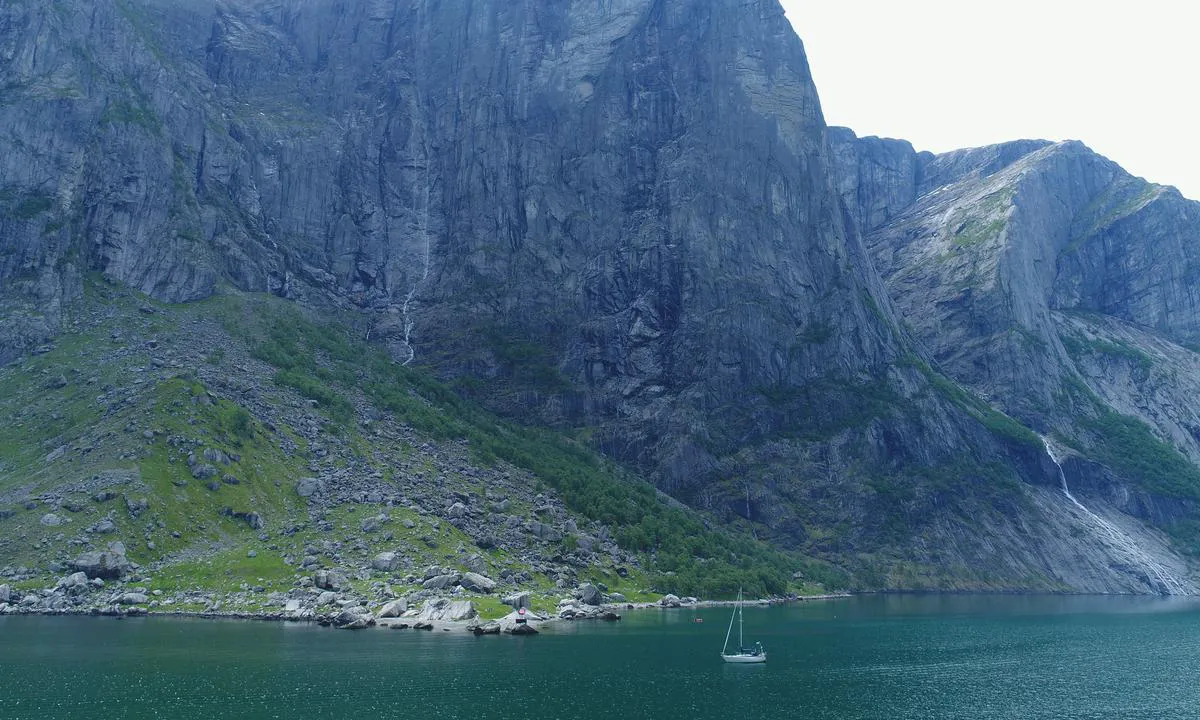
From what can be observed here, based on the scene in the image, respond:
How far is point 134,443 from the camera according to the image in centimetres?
13688

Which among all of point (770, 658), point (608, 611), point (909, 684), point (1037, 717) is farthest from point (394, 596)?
point (1037, 717)

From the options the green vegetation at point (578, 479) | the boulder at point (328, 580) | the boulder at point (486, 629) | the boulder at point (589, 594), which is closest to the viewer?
the boulder at point (486, 629)

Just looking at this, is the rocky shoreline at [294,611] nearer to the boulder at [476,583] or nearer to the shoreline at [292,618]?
the shoreline at [292,618]

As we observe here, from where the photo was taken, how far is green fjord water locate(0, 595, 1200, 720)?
66.4 m

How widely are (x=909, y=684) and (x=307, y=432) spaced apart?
372 ft

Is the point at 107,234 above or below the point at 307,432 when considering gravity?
above

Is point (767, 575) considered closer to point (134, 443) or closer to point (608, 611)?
point (608, 611)

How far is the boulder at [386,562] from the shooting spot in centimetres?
12538

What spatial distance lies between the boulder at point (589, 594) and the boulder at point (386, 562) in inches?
1071

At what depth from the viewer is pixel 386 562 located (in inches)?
4948

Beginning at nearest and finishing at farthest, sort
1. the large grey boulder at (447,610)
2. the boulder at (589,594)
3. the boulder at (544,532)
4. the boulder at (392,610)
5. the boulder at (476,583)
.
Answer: the boulder at (392,610) < the large grey boulder at (447,610) < the boulder at (476,583) < the boulder at (589,594) < the boulder at (544,532)

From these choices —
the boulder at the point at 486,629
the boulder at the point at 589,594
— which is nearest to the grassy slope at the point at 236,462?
the boulder at the point at 589,594

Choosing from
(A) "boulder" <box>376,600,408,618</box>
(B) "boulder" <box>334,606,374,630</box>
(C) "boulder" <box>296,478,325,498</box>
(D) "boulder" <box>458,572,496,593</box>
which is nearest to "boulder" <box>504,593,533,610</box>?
(D) "boulder" <box>458,572,496,593</box>

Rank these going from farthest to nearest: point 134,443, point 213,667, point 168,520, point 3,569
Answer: point 134,443 < point 168,520 < point 3,569 < point 213,667
